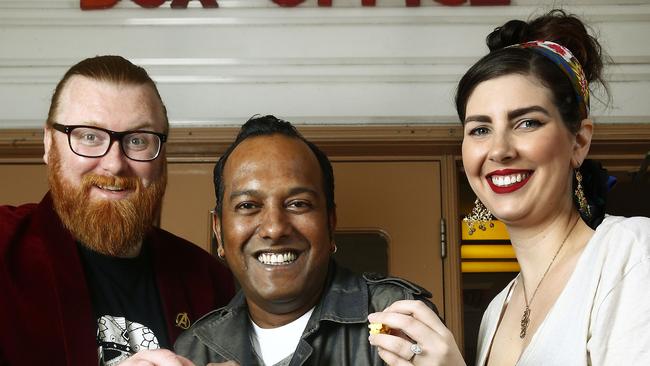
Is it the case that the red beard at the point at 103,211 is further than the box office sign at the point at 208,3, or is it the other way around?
the box office sign at the point at 208,3

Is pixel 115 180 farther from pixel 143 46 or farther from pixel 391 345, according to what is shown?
pixel 143 46

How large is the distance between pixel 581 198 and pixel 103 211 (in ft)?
4.35

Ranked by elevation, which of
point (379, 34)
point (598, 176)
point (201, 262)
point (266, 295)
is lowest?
point (201, 262)

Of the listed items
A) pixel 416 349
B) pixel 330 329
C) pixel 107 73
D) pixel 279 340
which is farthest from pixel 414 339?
pixel 107 73

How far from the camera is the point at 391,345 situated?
1.66m

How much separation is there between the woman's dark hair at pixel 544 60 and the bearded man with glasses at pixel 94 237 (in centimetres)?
96

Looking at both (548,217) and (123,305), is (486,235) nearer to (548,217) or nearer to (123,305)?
(548,217)

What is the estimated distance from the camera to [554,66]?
200cm

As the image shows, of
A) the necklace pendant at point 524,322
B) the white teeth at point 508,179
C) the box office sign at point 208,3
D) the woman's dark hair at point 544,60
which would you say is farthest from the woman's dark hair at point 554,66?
the box office sign at point 208,3

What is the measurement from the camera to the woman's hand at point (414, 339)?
166cm

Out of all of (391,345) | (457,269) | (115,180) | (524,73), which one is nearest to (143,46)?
(115,180)

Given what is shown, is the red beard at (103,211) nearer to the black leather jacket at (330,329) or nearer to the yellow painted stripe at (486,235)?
the black leather jacket at (330,329)

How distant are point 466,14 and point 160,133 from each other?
1.57 metres

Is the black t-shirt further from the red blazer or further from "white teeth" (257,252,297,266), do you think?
"white teeth" (257,252,297,266)
